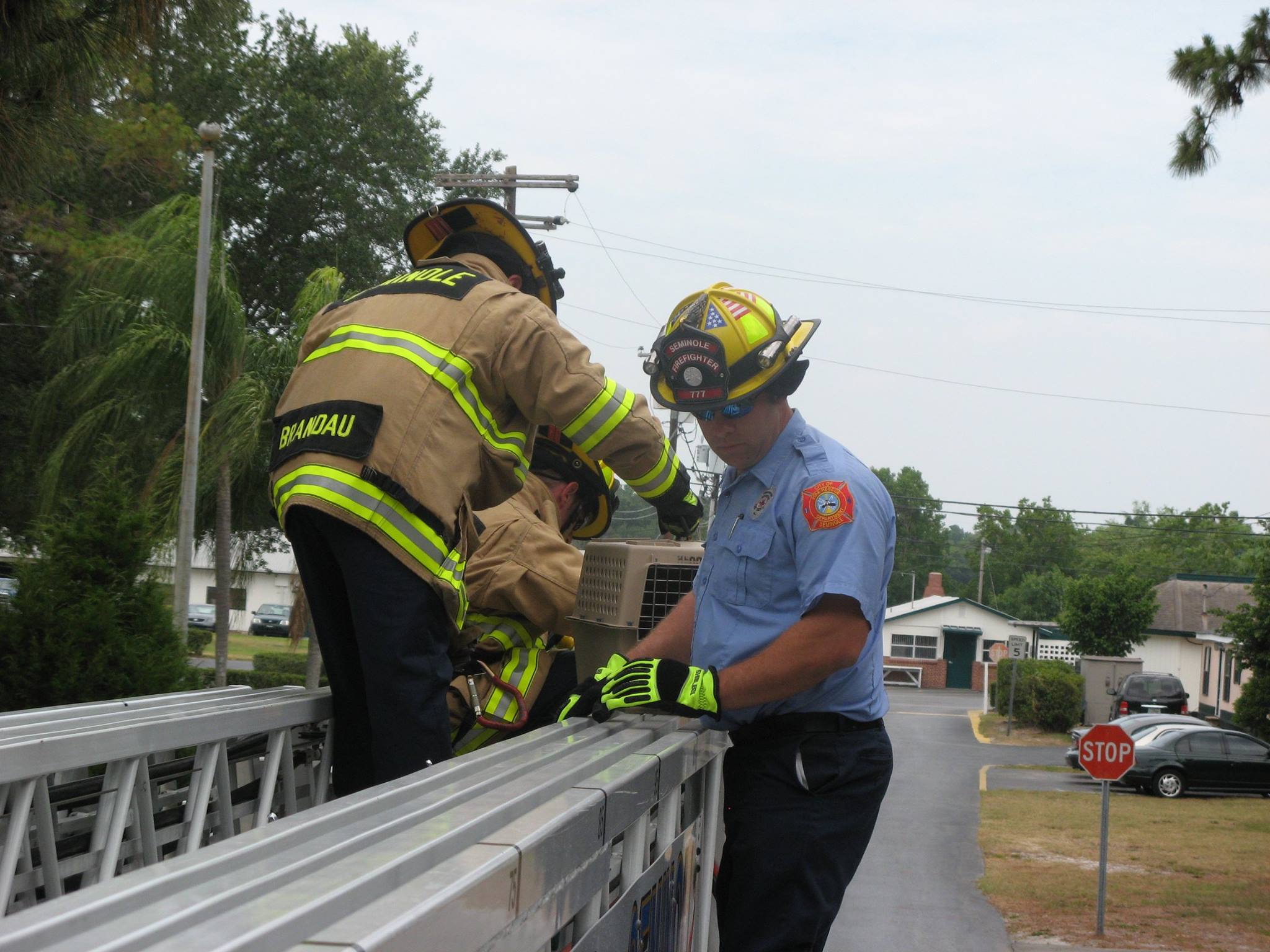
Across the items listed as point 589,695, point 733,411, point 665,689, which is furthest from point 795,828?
point 733,411

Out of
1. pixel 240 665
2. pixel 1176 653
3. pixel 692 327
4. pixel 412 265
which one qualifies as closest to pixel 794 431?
pixel 692 327

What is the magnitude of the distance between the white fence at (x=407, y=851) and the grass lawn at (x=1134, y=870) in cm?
1434

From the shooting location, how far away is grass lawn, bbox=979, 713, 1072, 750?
4284 centimetres

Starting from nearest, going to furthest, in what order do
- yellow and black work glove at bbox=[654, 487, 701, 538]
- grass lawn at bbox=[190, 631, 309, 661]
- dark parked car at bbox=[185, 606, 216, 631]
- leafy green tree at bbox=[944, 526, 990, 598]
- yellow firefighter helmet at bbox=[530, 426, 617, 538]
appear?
yellow and black work glove at bbox=[654, 487, 701, 538] → yellow firefighter helmet at bbox=[530, 426, 617, 538] → grass lawn at bbox=[190, 631, 309, 661] → dark parked car at bbox=[185, 606, 216, 631] → leafy green tree at bbox=[944, 526, 990, 598]

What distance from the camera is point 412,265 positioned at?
4.04 m

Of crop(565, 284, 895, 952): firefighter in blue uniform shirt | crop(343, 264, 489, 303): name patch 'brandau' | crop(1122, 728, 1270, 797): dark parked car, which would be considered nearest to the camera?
crop(565, 284, 895, 952): firefighter in blue uniform shirt

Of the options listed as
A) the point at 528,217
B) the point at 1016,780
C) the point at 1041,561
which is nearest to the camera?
the point at 528,217

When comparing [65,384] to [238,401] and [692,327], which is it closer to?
[238,401]

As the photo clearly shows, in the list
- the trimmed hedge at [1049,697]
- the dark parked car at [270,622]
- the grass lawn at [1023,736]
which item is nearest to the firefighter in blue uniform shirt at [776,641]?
the grass lawn at [1023,736]

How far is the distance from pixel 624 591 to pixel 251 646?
58790 mm

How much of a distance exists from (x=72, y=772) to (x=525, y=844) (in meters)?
2.09

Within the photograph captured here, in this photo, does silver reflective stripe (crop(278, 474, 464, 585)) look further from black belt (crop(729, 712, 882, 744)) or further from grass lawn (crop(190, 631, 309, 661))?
grass lawn (crop(190, 631, 309, 661))

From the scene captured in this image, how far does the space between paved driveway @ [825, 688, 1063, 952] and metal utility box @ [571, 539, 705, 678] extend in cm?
1120

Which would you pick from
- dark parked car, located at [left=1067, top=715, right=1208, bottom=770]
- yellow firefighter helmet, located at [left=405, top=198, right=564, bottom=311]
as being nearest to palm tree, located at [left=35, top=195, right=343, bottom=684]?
yellow firefighter helmet, located at [left=405, top=198, right=564, bottom=311]
